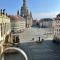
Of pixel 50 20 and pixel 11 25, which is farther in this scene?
pixel 50 20

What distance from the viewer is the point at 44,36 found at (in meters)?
5.32

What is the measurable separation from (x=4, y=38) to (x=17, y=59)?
1064 millimetres

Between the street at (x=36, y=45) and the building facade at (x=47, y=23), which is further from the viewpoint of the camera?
the building facade at (x=47, y=23)

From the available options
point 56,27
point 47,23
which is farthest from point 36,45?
point 47,23

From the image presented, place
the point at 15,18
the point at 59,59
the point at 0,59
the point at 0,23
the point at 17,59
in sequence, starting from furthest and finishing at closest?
the point at 15,18
the point at 0,23
the point at 59,59
the point at 17,59
the point at 0,59

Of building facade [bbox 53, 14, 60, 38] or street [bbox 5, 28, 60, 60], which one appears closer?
street [bbox 5, 28, 60, 60]

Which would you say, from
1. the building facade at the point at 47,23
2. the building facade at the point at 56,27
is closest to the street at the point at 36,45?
the building facade at the point at 56,27

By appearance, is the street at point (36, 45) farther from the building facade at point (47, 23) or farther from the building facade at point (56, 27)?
the building facade at point (47, 23)

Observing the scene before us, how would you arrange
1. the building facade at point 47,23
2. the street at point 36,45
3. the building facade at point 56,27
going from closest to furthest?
1. the street at point 36,45
2. the building facade at point 56,27
3. the building facade at point 47,23

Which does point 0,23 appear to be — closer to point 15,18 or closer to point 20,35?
point 20,35

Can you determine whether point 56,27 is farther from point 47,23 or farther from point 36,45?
point 47,23

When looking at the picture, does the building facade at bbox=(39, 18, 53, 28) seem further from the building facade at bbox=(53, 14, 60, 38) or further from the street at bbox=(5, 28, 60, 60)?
the street at bbox=(5, 28, 60, 60)

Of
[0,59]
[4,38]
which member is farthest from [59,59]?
[0,59]

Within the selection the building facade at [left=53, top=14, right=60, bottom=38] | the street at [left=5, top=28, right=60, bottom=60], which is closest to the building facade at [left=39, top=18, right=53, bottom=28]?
the building facade at [left=53, top=14, right=60, bottom=38]
